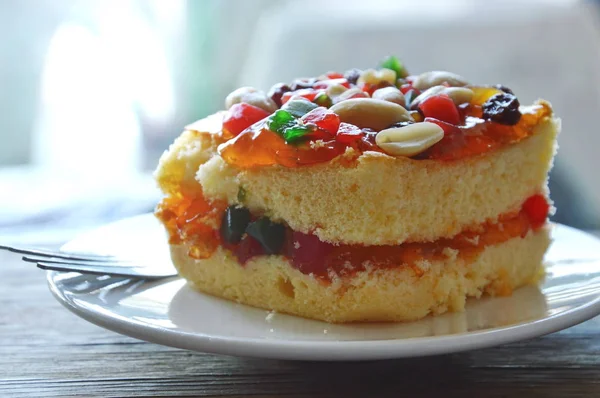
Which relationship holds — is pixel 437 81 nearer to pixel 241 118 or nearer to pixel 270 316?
pixel 241 118

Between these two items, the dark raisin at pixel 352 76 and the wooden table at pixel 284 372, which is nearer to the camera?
the wooden table at pixel 284 372

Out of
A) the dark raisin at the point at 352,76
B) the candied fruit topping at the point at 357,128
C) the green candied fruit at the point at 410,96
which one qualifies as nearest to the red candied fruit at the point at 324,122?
the candied fruit topping at the point at 357,128

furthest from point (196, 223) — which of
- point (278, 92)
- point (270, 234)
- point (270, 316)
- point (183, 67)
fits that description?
point (183, 67)

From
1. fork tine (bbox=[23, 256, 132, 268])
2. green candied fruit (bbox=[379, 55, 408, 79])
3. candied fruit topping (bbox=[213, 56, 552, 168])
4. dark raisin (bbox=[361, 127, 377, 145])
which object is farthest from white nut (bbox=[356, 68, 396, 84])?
fork tine (bbox=[23, 256, 132, 268])

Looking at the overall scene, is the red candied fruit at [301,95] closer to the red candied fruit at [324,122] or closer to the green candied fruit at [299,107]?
the green candied fruit at [299,107]

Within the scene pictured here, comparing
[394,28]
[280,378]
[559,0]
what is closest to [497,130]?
[280,378]

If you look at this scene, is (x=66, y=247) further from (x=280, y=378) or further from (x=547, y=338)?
(x=547, y=338)

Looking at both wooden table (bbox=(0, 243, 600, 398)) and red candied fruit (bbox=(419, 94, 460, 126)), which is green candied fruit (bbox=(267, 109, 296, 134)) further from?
wooden table (bbox=(0, 243, 600, 398))
